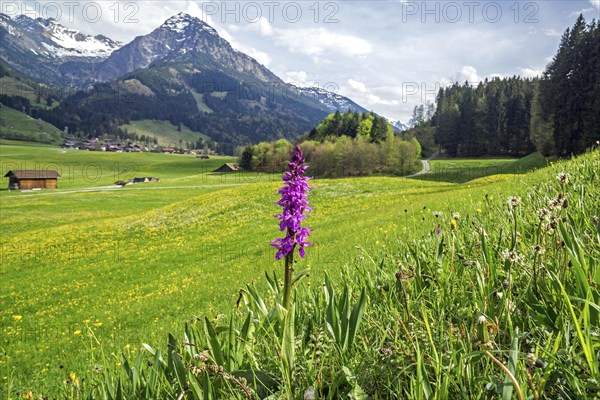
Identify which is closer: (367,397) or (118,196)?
(367,397)

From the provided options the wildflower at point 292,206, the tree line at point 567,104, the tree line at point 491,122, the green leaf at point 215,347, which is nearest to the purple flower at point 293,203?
the wildflower at point 292,206

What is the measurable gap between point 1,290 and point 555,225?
2262 cm

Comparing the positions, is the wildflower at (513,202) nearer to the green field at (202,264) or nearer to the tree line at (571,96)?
the green field at (202,264)

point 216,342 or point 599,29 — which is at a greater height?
point 599,29

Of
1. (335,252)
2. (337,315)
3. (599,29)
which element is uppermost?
(599,29)

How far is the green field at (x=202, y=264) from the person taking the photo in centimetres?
363

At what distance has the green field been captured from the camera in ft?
11.9

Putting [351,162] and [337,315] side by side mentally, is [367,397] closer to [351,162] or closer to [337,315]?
[337,315]

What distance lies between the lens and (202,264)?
1820 centimetres

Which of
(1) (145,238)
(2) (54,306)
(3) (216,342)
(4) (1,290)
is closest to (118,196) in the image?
(1) (145,238)

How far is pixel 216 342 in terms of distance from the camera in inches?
108

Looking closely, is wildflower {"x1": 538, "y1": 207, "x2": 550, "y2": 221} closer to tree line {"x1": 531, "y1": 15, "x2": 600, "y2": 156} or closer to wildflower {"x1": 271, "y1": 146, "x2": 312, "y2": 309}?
wildflower {"x1": 271, "y1": 146, "x2": 312, "y2": 309}

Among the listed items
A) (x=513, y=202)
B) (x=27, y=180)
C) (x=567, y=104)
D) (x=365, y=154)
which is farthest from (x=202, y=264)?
(x=27, y=180)

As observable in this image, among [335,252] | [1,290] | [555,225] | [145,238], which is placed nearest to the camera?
[555,225]
